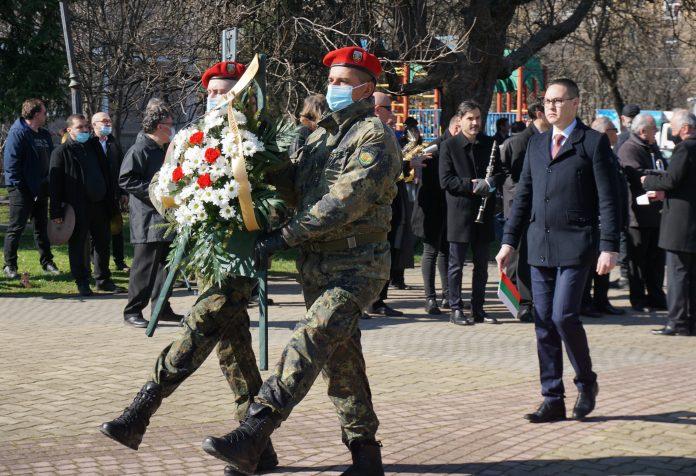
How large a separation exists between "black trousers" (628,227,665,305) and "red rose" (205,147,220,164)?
778 centimetres

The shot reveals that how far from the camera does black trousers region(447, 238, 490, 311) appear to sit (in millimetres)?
10383

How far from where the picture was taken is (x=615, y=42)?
22125 millimetres

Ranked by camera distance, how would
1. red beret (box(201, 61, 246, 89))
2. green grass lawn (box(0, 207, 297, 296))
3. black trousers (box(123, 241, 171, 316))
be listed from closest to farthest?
red beret (box(201, 61, 246, 89))
black trousers (box(123, 241, 171, 316))
green grass lawn (box(0, 207, 297, 296))

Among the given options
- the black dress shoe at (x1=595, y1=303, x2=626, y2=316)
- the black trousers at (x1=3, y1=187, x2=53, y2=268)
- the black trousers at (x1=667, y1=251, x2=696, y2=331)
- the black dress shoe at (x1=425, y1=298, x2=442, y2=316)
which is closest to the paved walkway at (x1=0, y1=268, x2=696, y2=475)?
the black trousers at (x1=667, y1=251, x2=696, y2=331)

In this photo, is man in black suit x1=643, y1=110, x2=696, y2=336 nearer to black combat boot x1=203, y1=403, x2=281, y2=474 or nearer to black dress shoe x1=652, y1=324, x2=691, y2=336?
black dress shoe x1=652, y1=324, x2=691, y2=336

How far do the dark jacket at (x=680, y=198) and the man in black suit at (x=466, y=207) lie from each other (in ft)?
5.30

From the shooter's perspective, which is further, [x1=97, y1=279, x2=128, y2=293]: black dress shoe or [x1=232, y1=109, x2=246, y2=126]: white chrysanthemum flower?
[x1=97, y1=279, x2=128, y2=293]: black dress shoe

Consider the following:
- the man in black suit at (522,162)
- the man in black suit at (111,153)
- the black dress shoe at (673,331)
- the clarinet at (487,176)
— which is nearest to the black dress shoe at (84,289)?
the man in black suit at (111,153)

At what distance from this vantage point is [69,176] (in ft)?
39.0

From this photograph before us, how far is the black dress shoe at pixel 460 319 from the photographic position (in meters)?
10.3

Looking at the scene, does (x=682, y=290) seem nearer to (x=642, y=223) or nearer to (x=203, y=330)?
(x=642, y=223)

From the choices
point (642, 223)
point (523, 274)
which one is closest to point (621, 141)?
point (642, 223)

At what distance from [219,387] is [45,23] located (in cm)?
1444

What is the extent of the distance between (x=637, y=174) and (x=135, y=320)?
5.56 m
